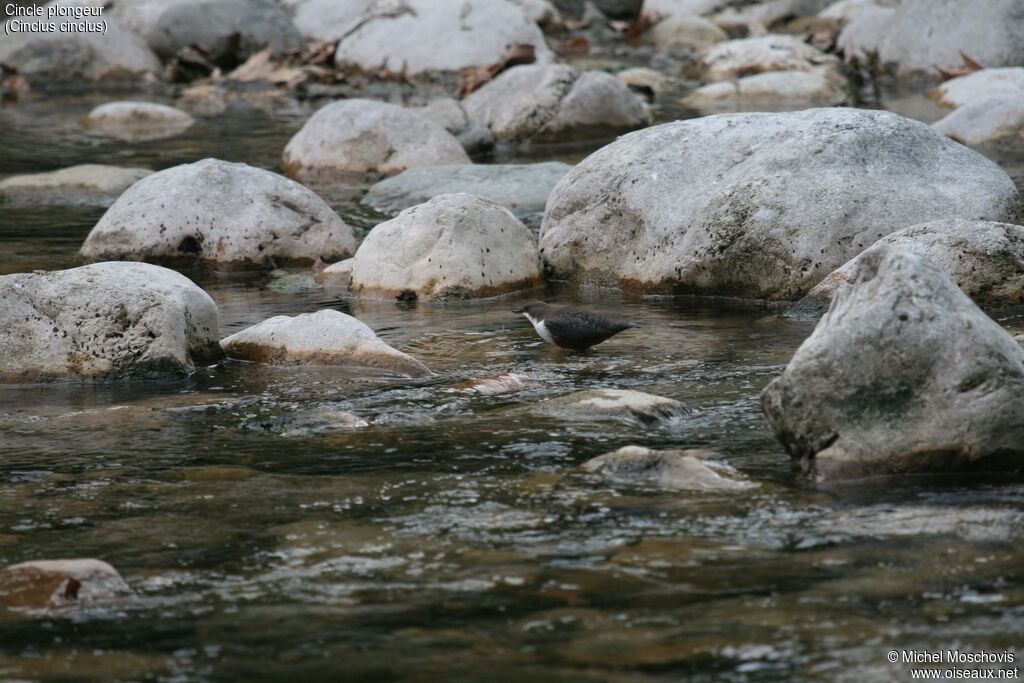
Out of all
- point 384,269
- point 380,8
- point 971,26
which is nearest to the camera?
point 384,269

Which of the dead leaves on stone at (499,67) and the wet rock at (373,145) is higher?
the dead leaves on stone at (499,67)

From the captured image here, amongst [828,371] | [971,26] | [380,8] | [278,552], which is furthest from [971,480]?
[380,8]

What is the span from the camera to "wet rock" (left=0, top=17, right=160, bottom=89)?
24422mm

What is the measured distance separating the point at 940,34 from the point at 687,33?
8.81 meters

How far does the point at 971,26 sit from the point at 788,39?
346 cm

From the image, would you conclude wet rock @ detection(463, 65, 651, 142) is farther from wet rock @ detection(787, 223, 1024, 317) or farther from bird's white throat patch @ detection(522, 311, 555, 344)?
bird's white throat patch @ detection(522, 311, 555, 344)

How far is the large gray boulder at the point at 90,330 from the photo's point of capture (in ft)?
23.9

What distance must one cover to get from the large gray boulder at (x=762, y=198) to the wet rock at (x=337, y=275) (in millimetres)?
1783

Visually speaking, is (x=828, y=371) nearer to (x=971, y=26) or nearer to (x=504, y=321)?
(x=504, y=321)

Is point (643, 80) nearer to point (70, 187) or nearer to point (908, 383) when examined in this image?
point (70, 187)

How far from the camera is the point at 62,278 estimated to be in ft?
24.4

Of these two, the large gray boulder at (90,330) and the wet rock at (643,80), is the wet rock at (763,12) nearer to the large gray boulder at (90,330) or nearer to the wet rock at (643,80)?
the wet rock at (643,80)

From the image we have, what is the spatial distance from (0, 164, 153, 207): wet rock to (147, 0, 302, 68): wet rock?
1165 cm

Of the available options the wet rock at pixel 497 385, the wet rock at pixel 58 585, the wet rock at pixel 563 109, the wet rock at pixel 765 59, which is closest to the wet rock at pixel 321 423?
the wet rock at pixel 497 385
